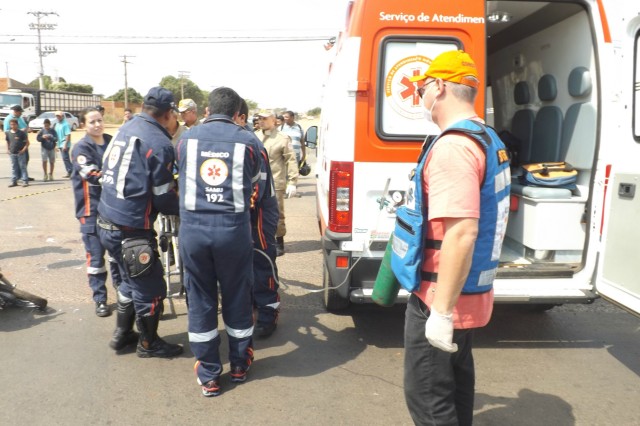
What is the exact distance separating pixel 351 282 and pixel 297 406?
1.04 m

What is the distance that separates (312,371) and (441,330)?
1.95 metres

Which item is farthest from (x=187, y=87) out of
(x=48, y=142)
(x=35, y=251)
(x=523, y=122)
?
(x=523, y=122)

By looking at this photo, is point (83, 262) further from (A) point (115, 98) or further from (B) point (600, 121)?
(A) point (115, 98)

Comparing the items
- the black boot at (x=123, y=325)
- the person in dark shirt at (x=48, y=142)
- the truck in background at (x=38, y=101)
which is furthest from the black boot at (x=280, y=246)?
the truck in background at (x=38, y=101)

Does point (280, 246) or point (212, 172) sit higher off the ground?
point (212, 172)

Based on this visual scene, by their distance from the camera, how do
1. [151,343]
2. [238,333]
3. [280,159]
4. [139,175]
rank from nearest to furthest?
1. [238,333]
2. [139,175]
3. [151,343]
4. [280,159]

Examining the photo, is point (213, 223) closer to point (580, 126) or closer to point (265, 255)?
point (265, 255)

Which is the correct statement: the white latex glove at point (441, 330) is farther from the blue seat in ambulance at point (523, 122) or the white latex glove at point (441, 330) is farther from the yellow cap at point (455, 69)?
the blue seat in ambulance at point (523, 122)

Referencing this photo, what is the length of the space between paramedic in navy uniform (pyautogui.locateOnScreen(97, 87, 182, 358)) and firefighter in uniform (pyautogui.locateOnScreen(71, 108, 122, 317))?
850 millimetres

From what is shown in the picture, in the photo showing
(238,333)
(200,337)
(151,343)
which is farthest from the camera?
(151,343)

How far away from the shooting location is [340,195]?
382 centimetres

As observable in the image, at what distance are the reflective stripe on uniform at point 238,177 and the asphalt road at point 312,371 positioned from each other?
4.18 ft

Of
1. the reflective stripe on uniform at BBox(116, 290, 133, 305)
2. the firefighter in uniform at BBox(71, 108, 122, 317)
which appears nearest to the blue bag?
the reflective stripe on uniform at BBox(116, 290, 133, 305)

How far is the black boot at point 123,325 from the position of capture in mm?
3951
